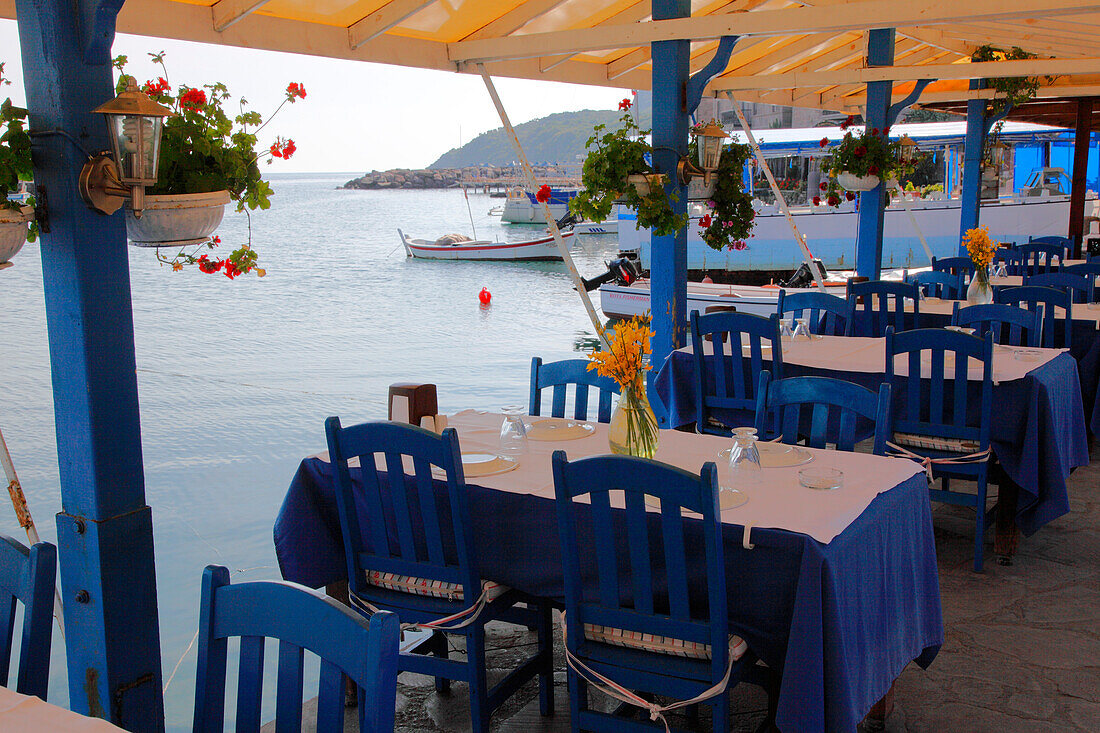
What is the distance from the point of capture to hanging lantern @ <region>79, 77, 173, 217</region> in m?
2.25

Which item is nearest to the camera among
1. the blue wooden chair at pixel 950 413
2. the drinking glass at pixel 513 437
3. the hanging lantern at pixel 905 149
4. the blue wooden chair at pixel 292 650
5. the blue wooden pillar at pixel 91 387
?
the blue wooden chair at pixel 292 650

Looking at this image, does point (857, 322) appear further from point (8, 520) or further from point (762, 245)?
point (762, 245)

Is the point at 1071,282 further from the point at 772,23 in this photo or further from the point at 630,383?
the point at 630,383

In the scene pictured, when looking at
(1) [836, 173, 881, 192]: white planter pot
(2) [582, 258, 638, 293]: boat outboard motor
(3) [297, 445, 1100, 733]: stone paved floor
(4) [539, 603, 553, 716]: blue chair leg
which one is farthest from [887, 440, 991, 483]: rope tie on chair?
(2) [582, 258, 638, 293]: boat outboard motor

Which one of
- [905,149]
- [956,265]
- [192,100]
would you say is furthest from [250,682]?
[956,265]

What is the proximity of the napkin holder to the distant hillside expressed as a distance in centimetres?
9266

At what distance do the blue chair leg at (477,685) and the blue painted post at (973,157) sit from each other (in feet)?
29.3

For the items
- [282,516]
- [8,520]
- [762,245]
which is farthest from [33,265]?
[282,516]

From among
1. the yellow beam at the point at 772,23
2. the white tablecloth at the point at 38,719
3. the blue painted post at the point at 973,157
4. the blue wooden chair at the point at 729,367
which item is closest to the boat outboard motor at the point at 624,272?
the blue painted post at the point at 973,157

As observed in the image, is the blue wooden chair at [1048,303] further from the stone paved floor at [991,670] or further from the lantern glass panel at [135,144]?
the lantern glass panel at [135,144]

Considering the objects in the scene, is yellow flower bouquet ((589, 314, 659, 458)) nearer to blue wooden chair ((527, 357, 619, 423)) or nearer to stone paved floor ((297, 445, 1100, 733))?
blue wooden chair ((527, 357, 619, 423))

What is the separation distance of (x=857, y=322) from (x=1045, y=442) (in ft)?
8.36

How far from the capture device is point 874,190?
26.1 feet

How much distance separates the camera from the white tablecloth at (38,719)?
1.53 meters
